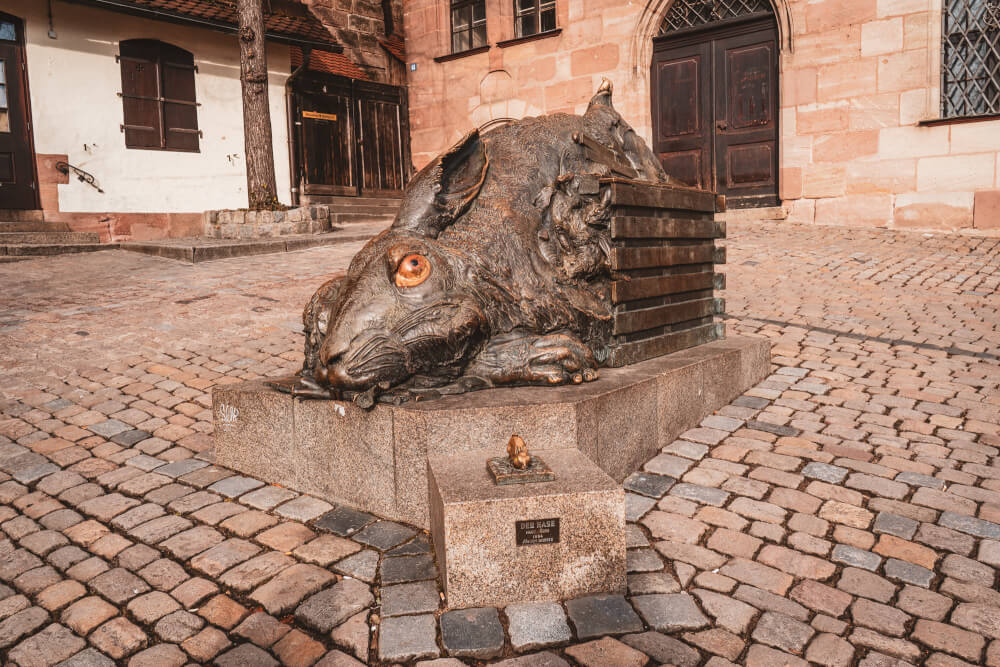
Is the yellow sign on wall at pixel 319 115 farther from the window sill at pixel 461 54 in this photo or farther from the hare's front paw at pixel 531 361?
the hare's front paw at pixel 531 361

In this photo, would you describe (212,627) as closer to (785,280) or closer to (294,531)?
(294,531)

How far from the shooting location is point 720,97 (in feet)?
43.3

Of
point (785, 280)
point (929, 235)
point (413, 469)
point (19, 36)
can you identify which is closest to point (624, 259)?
point (413, 469)

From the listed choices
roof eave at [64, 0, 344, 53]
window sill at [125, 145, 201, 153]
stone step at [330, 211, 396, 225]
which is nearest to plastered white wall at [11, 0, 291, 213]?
window sill at [125, 145, 201, 153]

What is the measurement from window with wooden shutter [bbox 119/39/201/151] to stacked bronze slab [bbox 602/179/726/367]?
1227 centimetres

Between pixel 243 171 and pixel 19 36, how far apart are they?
432 cm

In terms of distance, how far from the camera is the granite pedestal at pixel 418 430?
2871 millimetres

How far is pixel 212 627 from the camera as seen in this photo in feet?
7.64

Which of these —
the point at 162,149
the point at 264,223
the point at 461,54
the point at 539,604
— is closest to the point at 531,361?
the point at 539,604

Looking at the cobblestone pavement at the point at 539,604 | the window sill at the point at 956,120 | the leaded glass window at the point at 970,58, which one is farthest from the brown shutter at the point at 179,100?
the leaded glass window at the point at 970,58

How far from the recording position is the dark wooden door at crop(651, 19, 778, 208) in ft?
41.4

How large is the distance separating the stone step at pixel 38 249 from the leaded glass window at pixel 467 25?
9123mm

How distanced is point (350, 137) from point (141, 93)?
14.7ft
